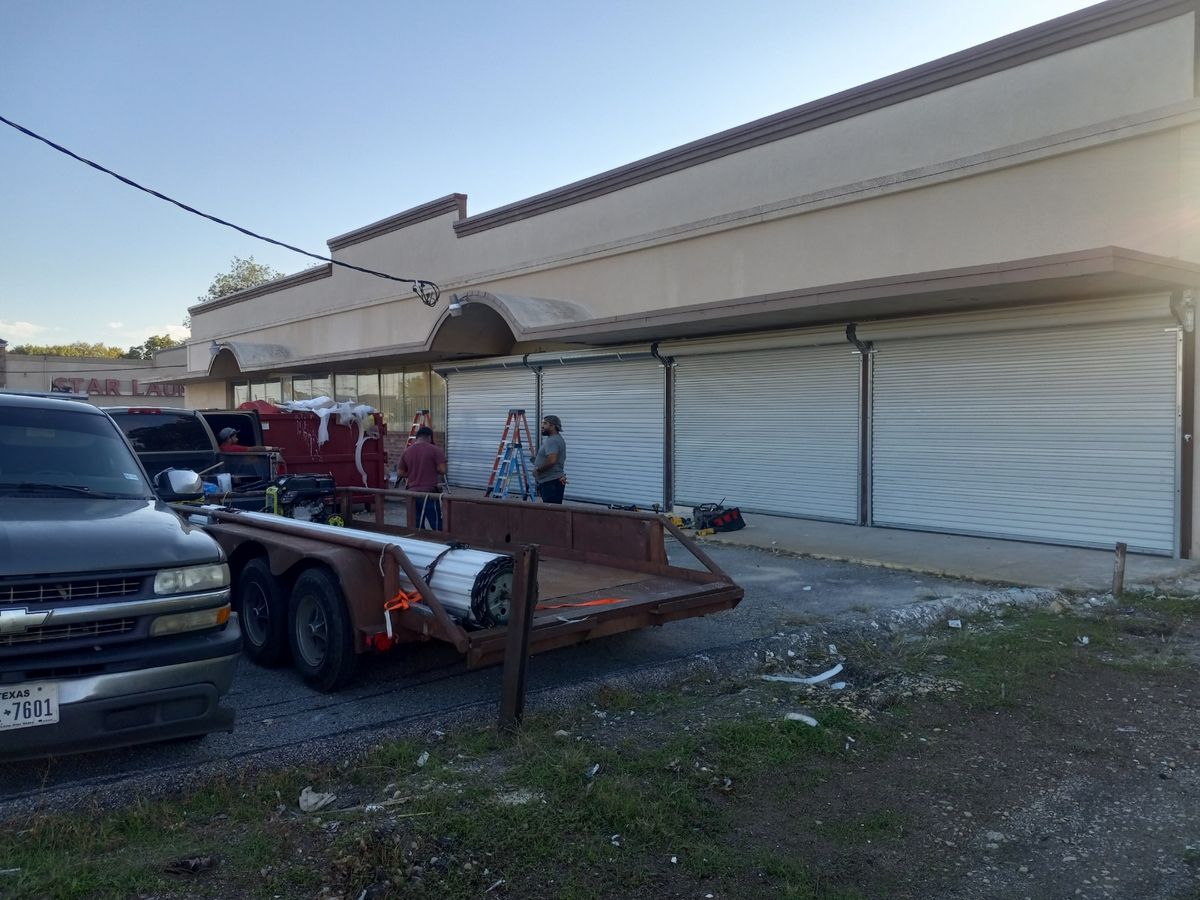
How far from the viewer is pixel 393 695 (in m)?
6.09

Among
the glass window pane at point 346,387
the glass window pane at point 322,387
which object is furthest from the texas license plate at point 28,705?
the glass window pane at point 322,387

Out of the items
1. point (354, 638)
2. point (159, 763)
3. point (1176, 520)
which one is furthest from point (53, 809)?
point (1176, 520)

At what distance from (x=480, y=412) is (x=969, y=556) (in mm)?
12427

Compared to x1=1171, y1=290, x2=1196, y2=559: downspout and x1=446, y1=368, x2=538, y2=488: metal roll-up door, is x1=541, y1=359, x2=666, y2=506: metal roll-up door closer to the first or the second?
x1=446, y1=368, x2=538, y2=488: metal roll-up door

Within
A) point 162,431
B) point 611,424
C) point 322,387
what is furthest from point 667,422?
point 322,387

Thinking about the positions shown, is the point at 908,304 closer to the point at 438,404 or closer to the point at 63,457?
the point at 63,457

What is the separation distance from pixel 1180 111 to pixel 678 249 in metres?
8.12

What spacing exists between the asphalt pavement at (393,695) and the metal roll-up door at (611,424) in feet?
24.2

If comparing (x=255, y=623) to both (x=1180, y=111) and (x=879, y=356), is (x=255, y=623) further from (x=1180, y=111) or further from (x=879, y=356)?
(x=1180, y=111)

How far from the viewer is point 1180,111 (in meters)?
10.5

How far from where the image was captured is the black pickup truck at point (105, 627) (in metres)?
4.14

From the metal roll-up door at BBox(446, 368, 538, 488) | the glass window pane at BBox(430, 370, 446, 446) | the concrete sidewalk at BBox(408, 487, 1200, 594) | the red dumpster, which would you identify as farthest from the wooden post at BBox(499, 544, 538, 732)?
the glass window pane at BBox(430, 370, 446, 446)

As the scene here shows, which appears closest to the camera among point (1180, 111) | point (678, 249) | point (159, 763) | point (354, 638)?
point (159, 763)

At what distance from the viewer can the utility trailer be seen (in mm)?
5582
